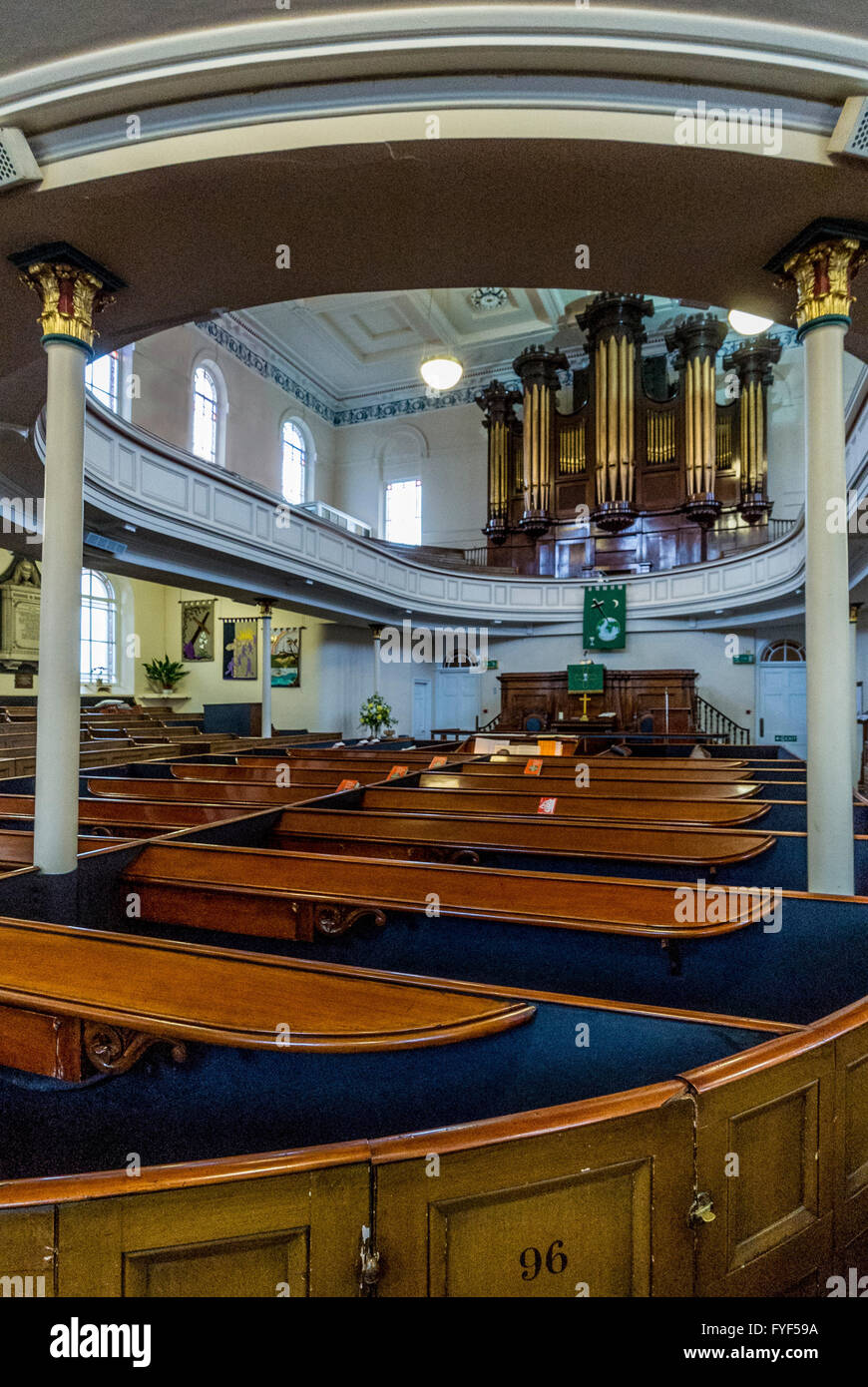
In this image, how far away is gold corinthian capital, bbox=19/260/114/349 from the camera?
3115 millimetres

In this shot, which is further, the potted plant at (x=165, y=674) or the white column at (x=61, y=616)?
the potted plant at (x=165, y=674)

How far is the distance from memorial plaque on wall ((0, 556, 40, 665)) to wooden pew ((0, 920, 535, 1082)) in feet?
38.1

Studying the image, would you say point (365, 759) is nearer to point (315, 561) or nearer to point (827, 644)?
point (827, 644)

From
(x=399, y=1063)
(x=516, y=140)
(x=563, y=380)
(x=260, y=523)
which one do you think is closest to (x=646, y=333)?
(x=563, y=380)

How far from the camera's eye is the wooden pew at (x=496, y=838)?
9.46 feet

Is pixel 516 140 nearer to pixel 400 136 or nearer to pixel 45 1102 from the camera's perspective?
pixel 400 136

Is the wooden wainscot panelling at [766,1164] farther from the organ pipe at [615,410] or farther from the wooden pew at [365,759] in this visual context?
the organ pipe at [615,410]

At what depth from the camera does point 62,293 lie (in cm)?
314

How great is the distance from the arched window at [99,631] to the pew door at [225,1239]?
1348 cm

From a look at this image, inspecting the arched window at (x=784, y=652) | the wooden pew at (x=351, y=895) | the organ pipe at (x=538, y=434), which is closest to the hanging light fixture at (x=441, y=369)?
the organ pipe at (x=538, y=434)

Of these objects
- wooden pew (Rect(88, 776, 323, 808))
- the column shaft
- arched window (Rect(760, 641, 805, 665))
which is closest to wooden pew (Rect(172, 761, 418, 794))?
wooden pew (Rect(88, 776, 323, 808))

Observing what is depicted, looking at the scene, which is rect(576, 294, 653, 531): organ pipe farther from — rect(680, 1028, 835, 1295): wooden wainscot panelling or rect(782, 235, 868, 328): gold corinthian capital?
rect(680, 1028, 835, 1295): wooden wainscot panelling

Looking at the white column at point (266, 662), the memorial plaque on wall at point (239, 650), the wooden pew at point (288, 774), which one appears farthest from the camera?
the memorial plaque on wall at point (239, 650)
